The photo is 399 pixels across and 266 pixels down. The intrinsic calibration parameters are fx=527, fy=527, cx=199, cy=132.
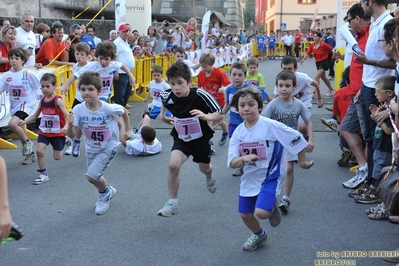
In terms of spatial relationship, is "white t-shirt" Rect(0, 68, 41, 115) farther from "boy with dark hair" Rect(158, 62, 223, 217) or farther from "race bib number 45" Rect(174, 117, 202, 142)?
"race bib number 45" Rect(174, 117, 202, 142)

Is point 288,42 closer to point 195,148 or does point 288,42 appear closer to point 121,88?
point 121,88

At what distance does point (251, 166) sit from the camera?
14.7 ft

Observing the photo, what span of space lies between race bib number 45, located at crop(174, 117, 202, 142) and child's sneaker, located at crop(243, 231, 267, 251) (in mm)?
1415

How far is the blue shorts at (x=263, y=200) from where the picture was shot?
4.30 m

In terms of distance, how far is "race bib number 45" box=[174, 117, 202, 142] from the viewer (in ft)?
18.2

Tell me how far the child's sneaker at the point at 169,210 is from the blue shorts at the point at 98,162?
0.83 metres

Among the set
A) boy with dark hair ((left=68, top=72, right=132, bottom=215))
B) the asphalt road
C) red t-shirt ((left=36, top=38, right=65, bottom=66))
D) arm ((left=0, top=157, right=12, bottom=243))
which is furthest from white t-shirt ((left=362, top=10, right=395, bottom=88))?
red t-shirt ((left=36, top=38, right=65, bottom=66))

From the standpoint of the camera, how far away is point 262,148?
4461mm

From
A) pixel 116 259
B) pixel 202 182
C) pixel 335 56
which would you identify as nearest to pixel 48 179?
pixel 202 182

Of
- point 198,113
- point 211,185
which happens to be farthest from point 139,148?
point 198,113

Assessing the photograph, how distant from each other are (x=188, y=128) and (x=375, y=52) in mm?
2190

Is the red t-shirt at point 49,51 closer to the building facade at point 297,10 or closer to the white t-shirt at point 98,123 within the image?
the white t-shirt at point 98,123

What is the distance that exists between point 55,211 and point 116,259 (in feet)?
5.23

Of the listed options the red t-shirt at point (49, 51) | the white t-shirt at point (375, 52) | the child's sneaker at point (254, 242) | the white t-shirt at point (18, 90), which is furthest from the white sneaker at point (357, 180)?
the red t-shirt at point (49, 51)
